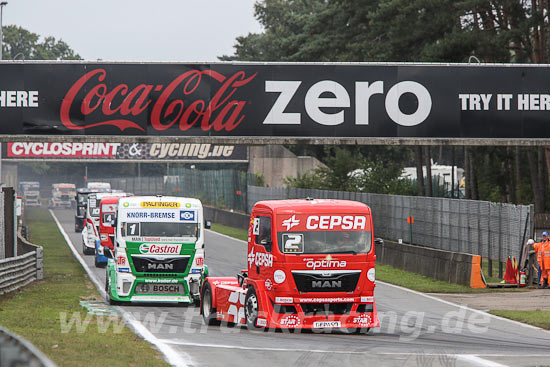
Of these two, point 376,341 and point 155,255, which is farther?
point 155,255

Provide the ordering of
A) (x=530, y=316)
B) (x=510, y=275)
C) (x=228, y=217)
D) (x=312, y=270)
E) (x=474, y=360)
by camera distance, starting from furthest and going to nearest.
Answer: (x=228, y=217) < (x=510, y=275) < (x=530, y=316) < (x=312, y=270) < (x=474, y=360)

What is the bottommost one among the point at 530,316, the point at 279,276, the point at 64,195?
the point at 64,195

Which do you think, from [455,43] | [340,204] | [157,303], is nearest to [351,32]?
[455,43]

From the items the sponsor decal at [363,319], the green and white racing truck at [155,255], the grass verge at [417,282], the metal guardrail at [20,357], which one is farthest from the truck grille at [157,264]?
the metal guardrail at [20,357]

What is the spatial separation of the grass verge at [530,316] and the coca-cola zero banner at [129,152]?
64140 millimetres

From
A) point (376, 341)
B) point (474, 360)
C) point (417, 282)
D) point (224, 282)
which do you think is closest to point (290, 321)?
point (376, 341)

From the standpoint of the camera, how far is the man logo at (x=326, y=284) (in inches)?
667

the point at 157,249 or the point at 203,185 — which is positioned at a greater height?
the point at 203,185

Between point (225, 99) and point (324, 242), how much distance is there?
472 inches

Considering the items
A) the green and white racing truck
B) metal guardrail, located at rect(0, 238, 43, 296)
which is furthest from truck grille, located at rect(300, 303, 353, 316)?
metal guardrail, located at rect(0, 238, 43, 296)

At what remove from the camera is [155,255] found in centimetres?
2281

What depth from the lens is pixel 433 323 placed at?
747 inches

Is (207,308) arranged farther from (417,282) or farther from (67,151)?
(67,151)

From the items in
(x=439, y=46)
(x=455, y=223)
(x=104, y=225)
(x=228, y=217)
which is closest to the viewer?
(x=455, y=223)
